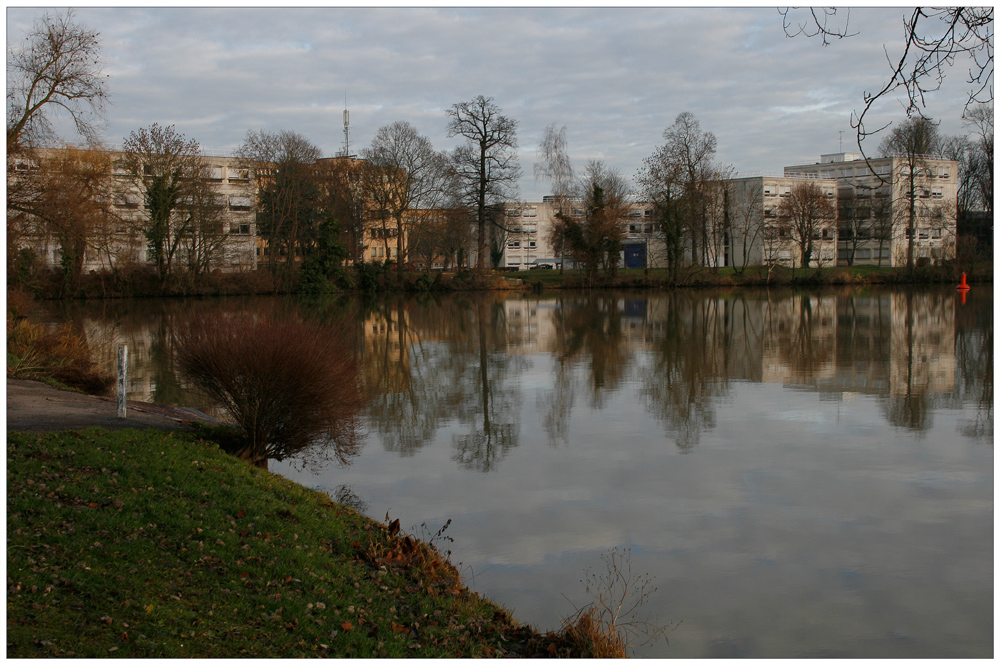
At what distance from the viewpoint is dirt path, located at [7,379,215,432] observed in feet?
35.7

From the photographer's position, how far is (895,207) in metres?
72.9

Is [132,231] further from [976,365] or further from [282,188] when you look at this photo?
[976,365]

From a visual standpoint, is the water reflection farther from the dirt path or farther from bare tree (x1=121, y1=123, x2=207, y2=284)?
bare tree (x1=121, y1=123, x2=207, y2=284)

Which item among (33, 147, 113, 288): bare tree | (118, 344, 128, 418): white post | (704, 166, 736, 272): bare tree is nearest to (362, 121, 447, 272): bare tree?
(704, 166, 736, 272): bare tree

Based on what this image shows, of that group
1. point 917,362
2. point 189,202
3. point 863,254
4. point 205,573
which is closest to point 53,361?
point 205,573

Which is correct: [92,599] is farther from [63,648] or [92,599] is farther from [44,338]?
[44,338]

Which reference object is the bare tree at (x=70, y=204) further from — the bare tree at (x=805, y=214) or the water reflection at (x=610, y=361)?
the bare tree at (x=805, y=214)

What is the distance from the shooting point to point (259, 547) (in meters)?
7.21

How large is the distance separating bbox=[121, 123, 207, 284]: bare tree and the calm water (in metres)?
31.1

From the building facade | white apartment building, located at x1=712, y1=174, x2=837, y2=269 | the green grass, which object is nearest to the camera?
the green grass

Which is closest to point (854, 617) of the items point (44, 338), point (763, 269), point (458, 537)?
point (458, 537)

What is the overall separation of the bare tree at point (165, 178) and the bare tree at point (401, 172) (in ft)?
46.0

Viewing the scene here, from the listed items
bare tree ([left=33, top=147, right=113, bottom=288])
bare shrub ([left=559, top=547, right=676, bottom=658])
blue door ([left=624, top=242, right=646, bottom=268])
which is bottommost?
bare shrub ([left=559, top=547, right=676, bottom=658])

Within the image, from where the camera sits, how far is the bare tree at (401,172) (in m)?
64.1
